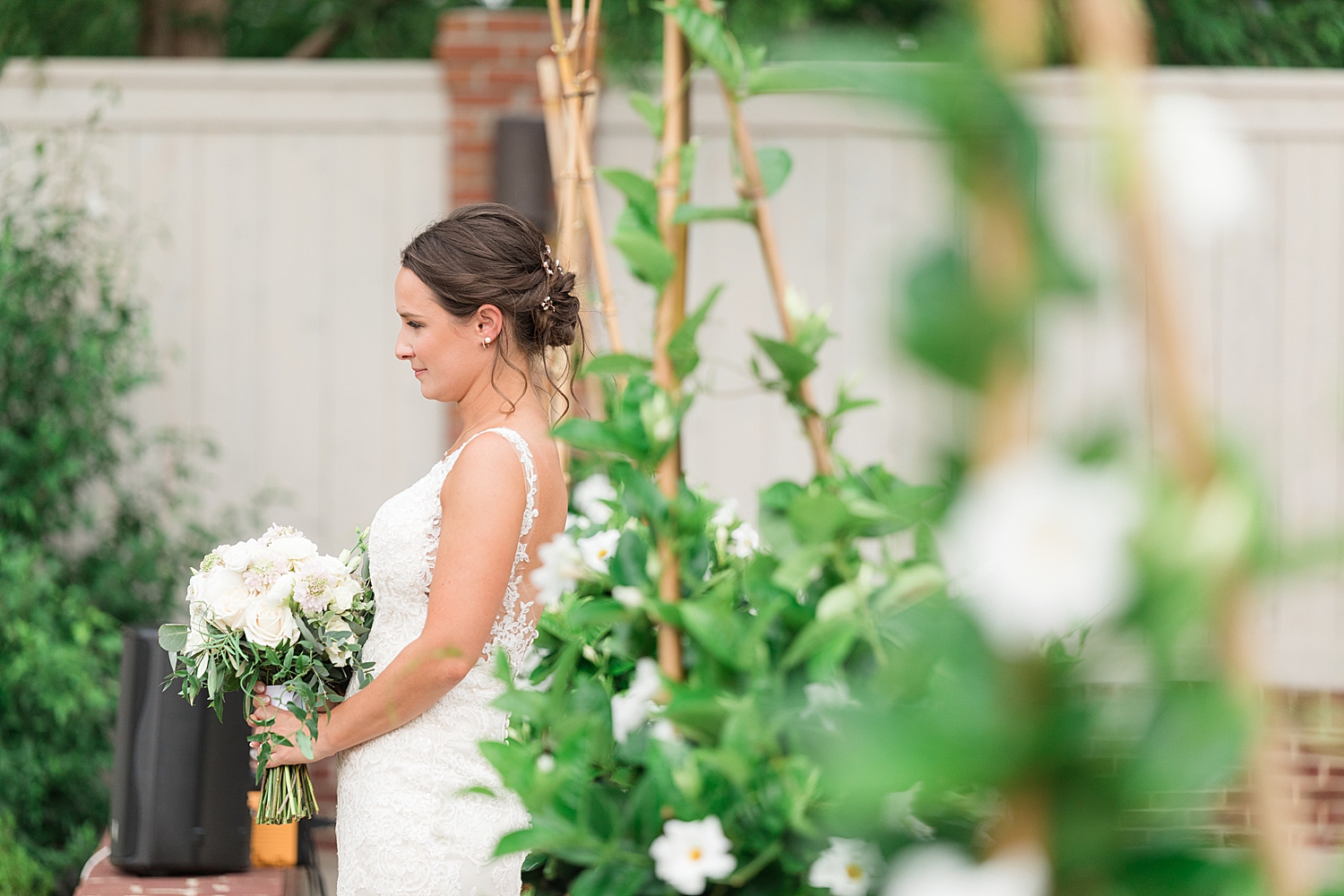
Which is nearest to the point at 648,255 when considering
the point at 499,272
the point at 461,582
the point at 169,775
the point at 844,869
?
the point at 844,869

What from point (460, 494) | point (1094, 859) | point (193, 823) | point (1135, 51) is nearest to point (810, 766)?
point (1094, 859)

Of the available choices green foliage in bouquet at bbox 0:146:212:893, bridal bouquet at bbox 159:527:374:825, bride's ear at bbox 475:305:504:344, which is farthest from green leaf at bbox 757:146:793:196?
green foliage in bouquet at bbox 0:146:212:893

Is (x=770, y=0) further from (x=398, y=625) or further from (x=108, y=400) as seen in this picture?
(x=398, y=625)

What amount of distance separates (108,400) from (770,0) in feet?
8.09

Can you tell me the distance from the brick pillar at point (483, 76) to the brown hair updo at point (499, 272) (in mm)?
1872

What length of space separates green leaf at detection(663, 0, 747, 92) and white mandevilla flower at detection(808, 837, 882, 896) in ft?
1.75

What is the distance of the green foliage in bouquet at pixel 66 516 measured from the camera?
9.73 ft

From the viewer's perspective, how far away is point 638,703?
2.72 ft

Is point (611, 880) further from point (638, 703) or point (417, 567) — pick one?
point (417, 567)

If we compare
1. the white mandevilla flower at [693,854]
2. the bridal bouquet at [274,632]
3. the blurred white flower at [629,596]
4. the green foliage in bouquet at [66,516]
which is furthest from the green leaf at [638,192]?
the green foliage in bouquet at [66,516]

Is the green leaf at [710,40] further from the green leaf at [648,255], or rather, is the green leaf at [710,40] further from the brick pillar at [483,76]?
the brick pillar at [483,76]

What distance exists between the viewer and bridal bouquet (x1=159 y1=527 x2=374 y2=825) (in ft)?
5.38

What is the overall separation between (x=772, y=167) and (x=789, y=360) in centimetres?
18

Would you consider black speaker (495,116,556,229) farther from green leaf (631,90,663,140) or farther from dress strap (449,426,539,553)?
green leaf (631,90,663,140)
